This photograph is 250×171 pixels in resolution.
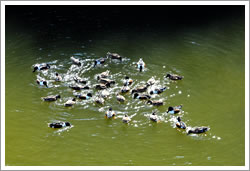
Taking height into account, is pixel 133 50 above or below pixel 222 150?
above

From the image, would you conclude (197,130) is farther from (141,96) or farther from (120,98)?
(120,98)

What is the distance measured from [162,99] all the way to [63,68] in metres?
4.81

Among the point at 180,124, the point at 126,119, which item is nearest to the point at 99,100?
the point at 126,119

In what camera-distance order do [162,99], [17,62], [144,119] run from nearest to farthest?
[144,119] < [162,99] < [17,62]

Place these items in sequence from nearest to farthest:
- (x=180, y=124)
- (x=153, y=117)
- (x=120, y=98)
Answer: (x=180, y=124), (x=153, y=117), (x=120, y=98)

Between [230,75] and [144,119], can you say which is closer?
[144,119]

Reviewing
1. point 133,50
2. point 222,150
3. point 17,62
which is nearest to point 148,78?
point 133,50

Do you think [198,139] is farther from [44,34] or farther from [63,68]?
[44,34]

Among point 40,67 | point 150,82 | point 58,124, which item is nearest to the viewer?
point 58,124

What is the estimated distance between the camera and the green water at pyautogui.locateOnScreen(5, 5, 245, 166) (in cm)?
1143

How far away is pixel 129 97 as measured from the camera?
1401cm

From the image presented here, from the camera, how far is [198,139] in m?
12.0

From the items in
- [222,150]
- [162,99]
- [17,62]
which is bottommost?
[222,150]

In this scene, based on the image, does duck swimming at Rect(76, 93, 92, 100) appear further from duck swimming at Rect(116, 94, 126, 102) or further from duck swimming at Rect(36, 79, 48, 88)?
duck swimming at Rect(36, 79, 48, 88)
